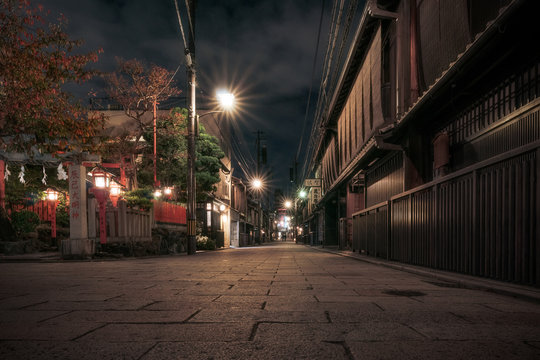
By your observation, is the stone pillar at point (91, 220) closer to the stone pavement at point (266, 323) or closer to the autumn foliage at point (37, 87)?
the autumn foliage at point (37, 87)

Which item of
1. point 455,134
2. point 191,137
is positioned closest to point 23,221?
point 191,137

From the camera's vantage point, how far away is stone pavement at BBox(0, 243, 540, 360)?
7.37ft

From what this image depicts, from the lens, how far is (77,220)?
11555 millimetres

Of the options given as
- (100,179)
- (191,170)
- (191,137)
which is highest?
(191,137)

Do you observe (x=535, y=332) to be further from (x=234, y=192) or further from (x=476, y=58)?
(x=234, y=192)

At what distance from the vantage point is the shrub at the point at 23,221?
1461cm

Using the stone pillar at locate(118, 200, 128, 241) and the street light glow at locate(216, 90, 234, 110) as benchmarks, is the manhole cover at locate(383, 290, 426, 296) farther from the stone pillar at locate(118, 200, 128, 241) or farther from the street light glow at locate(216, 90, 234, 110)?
the street light glow at locate(216, 90, 234, 110)

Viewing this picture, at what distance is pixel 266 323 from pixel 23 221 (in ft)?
51.4

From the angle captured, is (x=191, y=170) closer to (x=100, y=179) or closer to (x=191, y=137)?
(x=191, y=137)

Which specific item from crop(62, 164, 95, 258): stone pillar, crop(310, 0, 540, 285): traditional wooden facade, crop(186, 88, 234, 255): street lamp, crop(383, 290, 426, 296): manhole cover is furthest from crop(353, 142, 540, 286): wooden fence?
crop(186, 88, 234, 255): street lamp

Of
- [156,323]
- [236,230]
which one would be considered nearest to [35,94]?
[156,323]

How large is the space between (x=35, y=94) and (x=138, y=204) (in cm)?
722

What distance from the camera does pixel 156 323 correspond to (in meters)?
2.97

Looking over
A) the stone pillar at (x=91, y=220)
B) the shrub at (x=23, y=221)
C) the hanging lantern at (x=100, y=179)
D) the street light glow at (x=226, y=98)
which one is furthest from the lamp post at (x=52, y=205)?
the street light glow at (x=226, y=98)
